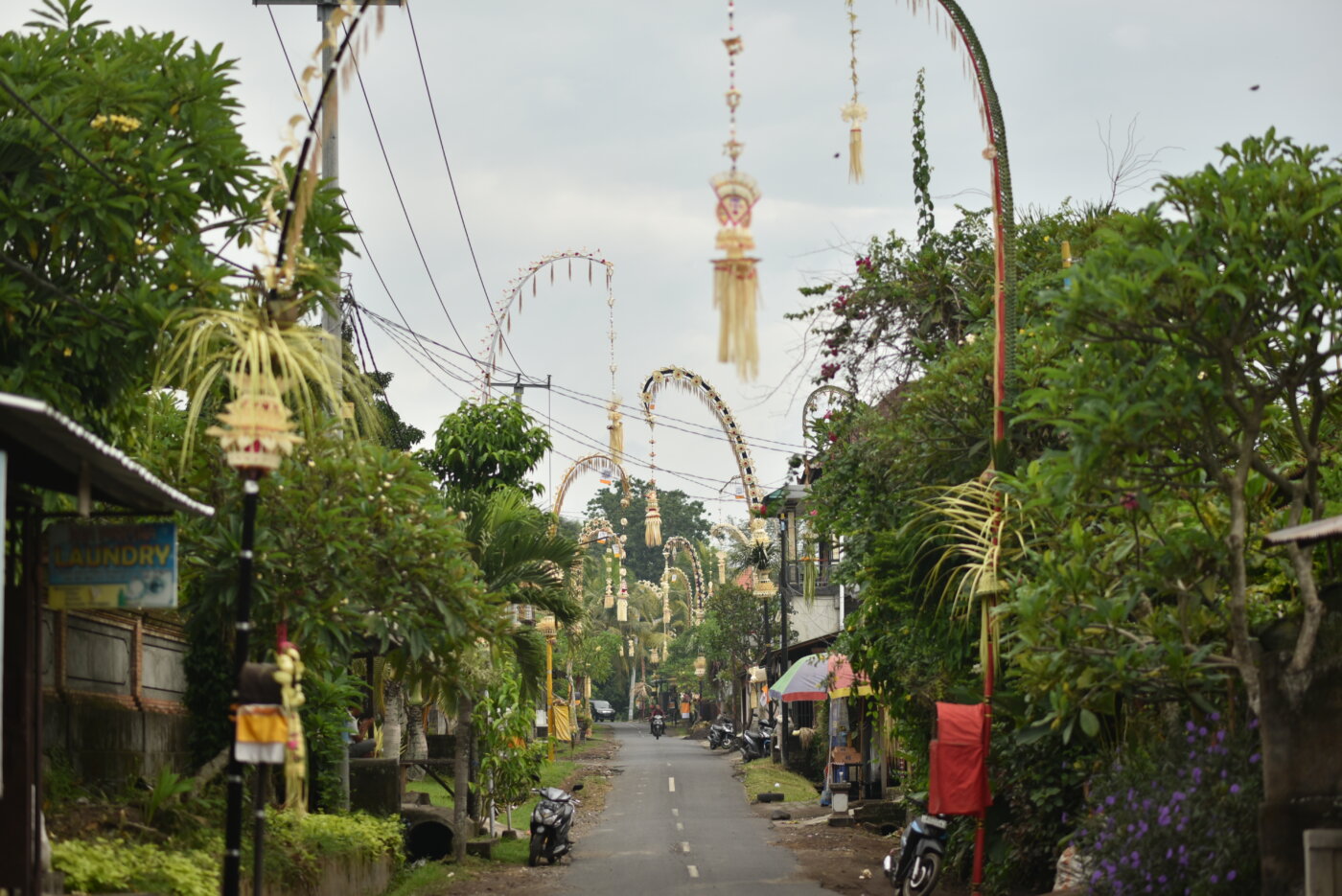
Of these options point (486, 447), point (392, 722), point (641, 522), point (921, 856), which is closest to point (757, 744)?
point (392, 722)

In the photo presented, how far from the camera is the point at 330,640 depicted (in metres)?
13.3

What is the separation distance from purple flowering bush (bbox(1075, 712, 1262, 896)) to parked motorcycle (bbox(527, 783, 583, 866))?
392 inches

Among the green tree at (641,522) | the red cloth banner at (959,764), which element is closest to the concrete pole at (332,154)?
the red cloth banner at (959,764)

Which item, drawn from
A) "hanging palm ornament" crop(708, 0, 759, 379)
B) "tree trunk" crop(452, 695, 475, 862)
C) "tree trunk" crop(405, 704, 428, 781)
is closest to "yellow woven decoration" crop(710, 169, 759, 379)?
"hanging palm ornament" crop(708, 0, 759, 379)

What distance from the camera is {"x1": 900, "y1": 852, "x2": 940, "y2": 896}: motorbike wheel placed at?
1532 centimetres

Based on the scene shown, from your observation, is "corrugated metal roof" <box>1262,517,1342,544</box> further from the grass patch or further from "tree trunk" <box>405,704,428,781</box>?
the grass patch

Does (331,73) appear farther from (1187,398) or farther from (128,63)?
(1187,398)

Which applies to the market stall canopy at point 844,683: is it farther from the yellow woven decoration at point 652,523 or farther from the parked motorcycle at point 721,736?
the parked motorcycle at point 721,736

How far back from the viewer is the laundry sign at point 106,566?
9906 mm

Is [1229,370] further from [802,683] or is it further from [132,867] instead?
[802,683]

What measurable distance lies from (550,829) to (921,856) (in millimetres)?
6595

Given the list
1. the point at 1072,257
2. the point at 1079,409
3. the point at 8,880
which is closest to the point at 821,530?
the point at 1072,257

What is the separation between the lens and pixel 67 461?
8.52m

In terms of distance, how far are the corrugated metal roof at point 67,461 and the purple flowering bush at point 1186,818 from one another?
6.94m
